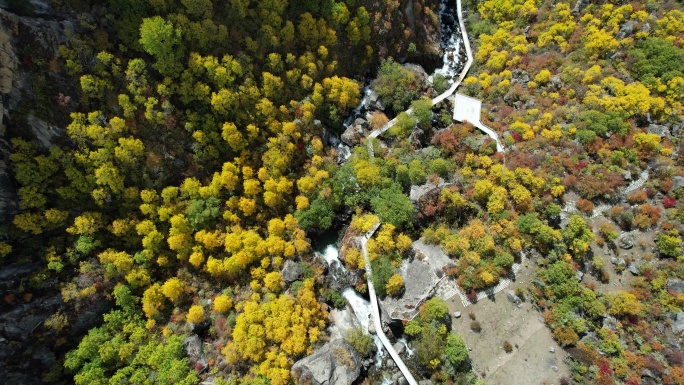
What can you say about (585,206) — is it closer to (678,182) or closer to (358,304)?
(678,182)

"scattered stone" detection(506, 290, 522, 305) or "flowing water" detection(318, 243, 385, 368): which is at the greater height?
"scattered stone" detection(506, 290, 522, 305)

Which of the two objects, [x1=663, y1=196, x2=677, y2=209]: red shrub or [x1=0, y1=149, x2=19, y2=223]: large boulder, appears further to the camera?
[x1=663, y1=196, x2=677, y2=209]: red shrub

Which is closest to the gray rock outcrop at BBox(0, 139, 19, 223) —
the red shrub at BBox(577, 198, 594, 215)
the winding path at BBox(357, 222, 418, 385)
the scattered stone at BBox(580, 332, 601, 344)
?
the winding path at BBox(357, 222, 418, 385)

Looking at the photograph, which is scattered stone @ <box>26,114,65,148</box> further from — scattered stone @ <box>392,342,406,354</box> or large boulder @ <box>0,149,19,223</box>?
scattered stone @ <box>392,342,406,354</box>

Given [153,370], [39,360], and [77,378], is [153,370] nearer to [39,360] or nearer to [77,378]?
[77,378]

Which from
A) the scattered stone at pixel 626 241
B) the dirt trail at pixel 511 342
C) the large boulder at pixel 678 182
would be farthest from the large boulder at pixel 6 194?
the large boulder at pixel 678 182

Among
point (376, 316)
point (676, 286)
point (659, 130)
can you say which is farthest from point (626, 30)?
point (376, 316)

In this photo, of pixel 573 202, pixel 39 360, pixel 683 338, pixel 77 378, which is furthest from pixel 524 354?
pixel 39 360
